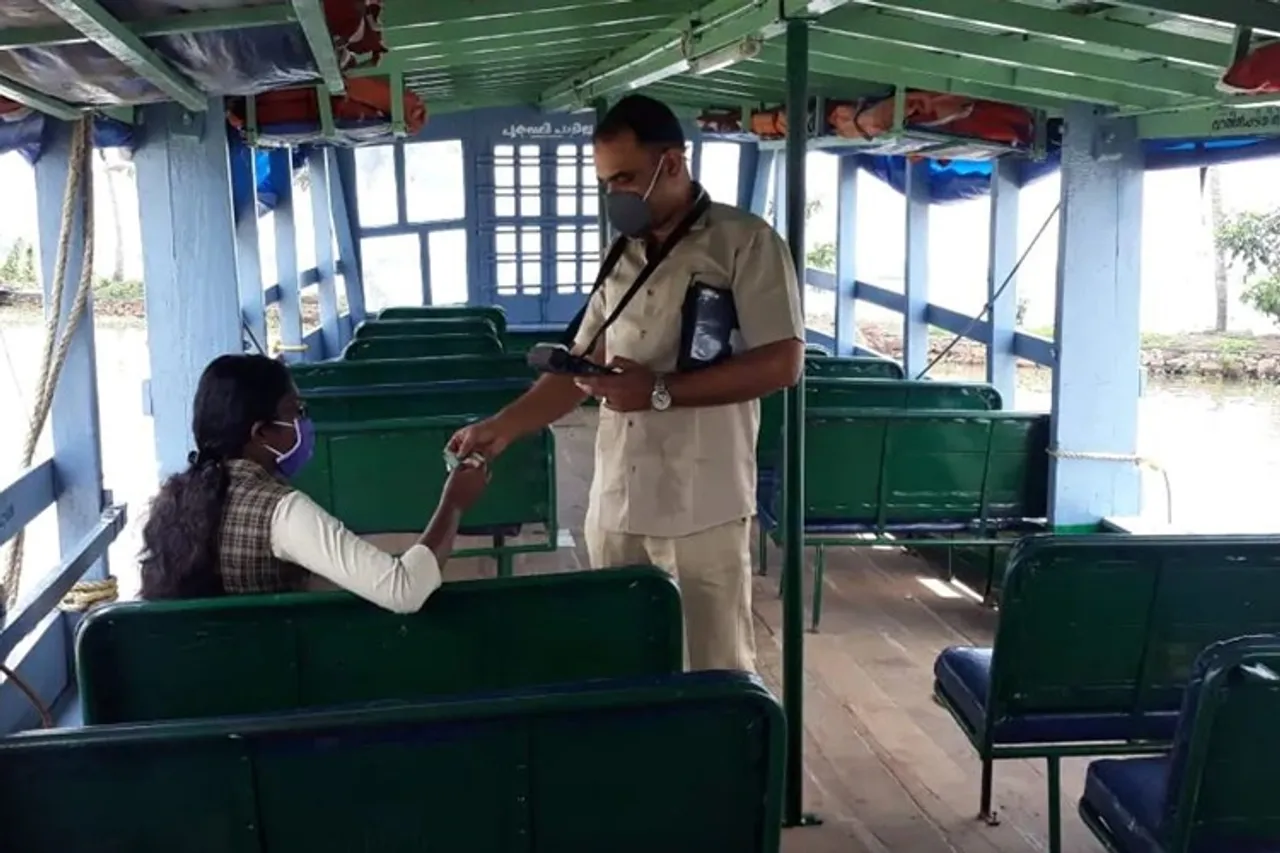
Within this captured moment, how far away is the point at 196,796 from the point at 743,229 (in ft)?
5.54

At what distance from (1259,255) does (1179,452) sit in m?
1.63

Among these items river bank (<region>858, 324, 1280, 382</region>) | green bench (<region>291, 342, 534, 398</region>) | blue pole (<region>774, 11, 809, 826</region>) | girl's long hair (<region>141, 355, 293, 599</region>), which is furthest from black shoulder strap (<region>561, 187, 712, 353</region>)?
river bank (<region>858, 324, 1280, 382</region>)

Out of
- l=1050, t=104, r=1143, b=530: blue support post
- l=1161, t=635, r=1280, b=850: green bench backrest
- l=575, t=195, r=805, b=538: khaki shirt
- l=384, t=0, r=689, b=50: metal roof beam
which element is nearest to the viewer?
l=1161, t=635, r=1280, b=850: green bench backrest

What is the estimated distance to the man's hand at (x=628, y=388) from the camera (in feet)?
9.04

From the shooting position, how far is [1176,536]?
2857 mm

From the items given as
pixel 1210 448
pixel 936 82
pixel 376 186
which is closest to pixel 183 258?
pixel 936 82

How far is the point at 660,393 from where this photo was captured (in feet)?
9.03

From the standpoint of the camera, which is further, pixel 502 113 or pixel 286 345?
pixel 502 113

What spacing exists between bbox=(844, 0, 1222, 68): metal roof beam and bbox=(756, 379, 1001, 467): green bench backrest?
2.07 meters

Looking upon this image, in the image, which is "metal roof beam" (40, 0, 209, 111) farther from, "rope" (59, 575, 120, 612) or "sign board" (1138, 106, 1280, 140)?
"sign board" (1138, 106, 1280, 140)

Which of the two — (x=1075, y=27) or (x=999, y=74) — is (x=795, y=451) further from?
(x=999, y=74)

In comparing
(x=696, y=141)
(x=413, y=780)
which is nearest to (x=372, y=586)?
(x=413, y=780)

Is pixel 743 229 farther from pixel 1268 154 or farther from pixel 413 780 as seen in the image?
pixel 1268 154

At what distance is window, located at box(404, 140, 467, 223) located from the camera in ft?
46.0
